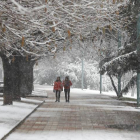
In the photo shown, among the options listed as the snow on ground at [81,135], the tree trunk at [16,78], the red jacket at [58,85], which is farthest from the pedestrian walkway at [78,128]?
the red jacket at [58,85]

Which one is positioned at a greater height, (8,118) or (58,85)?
(58,85)

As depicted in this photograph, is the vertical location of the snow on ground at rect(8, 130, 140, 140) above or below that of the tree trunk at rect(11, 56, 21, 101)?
below

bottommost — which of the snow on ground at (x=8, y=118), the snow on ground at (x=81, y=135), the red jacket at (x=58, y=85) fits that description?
the snow on ground at (x=81, y=135)

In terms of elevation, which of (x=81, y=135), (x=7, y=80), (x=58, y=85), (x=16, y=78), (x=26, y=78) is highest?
(x=26, y=78)

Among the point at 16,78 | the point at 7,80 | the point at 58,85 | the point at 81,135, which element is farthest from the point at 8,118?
the point at 58,85

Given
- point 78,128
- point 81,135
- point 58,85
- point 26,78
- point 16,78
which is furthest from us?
point 26,78

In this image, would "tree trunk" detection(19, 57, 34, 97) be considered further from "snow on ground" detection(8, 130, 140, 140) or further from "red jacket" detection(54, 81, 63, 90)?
"snow on ground" detection(8, 130, 140, 140)

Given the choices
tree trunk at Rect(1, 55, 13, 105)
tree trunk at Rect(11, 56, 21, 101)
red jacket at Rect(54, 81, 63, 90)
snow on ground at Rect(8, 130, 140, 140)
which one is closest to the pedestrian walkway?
snow on ground at Rect(8, 130, 140, 140)

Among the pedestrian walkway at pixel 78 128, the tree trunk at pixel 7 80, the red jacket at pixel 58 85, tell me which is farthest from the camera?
the red jacket at pixel 58 85

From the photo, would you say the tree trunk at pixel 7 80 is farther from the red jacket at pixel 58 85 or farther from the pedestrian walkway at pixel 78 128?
the red jacket at pixel 58 85

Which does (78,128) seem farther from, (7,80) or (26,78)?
(26,78)

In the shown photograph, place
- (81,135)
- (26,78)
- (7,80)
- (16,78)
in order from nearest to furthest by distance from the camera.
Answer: (81,135) → (7,80) → (16,78) → (26,78)

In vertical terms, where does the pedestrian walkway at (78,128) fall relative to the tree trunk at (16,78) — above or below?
below

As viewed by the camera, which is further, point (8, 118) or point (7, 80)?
point (7, 80)
